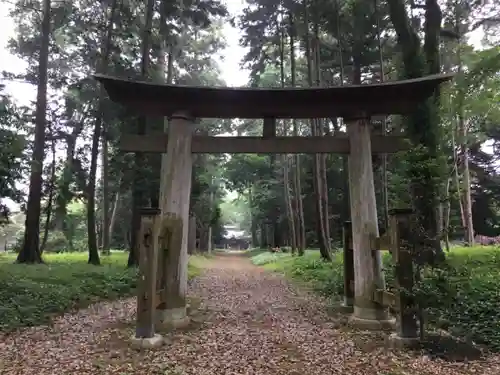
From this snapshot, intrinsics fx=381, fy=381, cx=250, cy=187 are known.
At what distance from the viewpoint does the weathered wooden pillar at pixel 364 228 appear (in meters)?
6.46

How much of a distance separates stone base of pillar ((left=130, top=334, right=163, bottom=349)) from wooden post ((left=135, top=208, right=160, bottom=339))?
56 mm

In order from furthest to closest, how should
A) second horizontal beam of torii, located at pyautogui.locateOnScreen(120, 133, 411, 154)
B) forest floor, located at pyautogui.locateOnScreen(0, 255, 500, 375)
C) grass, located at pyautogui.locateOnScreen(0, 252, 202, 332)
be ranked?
second horizontal beam of torii, located at pyautogui.locateOnScreen(120, 133, 411, 154) → grass, located at pyautogui.locateOnScreen(0, 252, 202, 332) → forest floor, located at pyautogui.locateOnScreen(0, 255, 500, 375)

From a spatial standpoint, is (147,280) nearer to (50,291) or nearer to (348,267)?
(50,291)

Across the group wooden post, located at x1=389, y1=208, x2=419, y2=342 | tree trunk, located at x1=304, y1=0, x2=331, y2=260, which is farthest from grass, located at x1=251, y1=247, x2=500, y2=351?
tree trunk, located at x1=304, y1=0, x2=331, y2=260

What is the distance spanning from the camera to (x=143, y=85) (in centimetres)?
638

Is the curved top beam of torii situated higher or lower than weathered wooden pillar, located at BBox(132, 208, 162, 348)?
higher

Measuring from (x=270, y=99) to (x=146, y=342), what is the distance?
4344 millimetres

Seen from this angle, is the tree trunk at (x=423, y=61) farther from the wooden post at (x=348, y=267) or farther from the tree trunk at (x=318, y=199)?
the tree trunk at (x=318, y=199)

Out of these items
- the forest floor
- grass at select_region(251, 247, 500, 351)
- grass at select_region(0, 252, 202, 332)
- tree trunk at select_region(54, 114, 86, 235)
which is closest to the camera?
the forest floor

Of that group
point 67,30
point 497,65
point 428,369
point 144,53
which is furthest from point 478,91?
point 67,30

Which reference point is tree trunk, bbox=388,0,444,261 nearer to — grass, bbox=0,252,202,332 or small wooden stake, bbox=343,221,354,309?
small wooden stake, bbox=343,221,354,309

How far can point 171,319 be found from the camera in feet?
20.7

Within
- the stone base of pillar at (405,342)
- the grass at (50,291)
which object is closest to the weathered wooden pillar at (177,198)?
the grass at (50,291)

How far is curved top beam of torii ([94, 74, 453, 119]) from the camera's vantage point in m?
6.40
